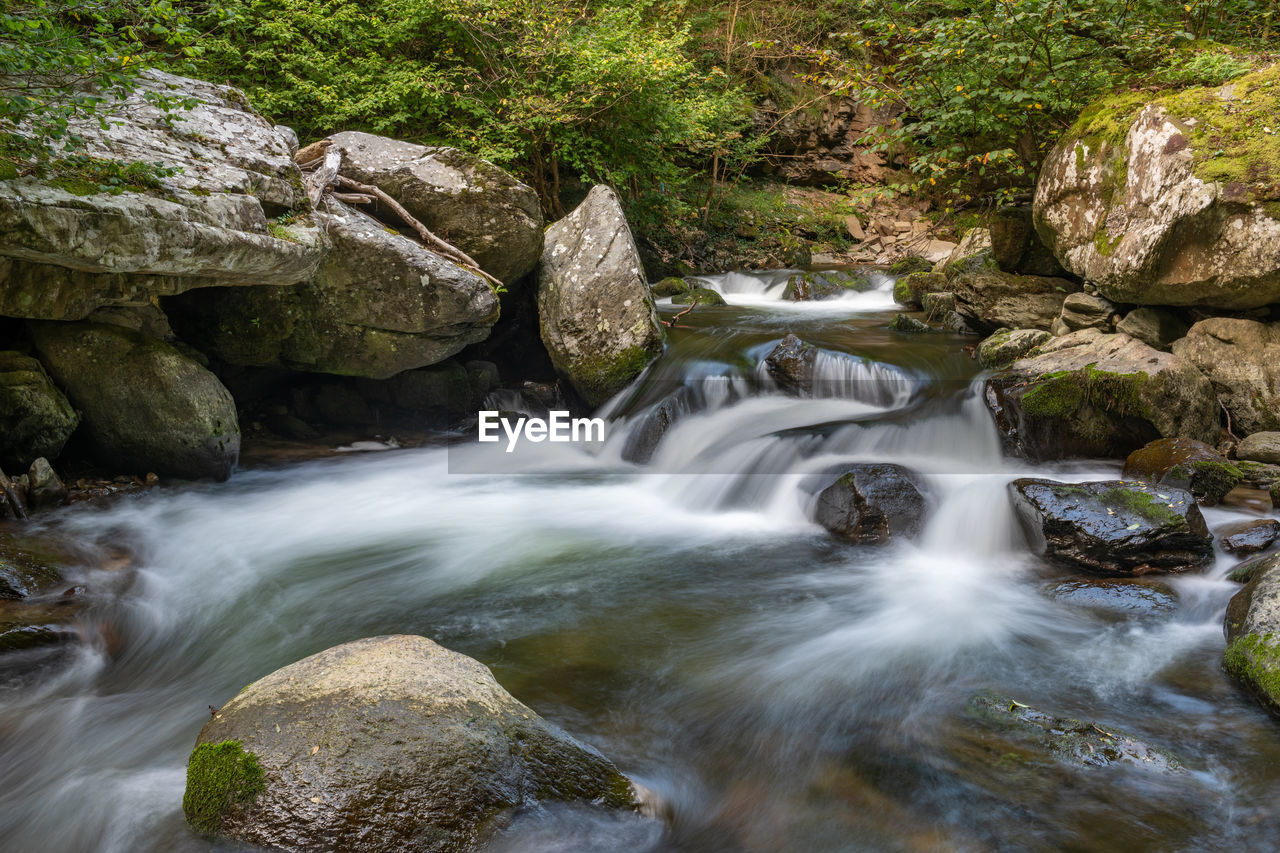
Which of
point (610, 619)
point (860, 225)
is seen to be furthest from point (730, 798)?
point (860, 225)

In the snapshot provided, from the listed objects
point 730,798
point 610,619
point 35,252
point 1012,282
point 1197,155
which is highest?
point 1197,155

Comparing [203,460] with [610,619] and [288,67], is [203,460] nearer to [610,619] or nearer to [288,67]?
[610,619]

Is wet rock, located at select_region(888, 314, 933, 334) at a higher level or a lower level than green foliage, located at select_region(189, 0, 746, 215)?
lower

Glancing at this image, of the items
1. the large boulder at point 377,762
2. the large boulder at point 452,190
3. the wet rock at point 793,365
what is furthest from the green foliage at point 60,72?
the wet rock at point 793,365

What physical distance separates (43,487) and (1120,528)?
7622mm

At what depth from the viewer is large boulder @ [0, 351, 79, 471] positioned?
5.74m

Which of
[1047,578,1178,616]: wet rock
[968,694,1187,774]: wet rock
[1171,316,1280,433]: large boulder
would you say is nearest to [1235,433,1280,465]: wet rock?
[1171,316,1280,433]: large boulder

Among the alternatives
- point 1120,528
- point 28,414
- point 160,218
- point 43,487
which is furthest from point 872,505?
point 28,414

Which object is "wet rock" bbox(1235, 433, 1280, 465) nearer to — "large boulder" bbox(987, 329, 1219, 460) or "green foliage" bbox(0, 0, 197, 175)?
"large boulder" bbox(987, 329, 1219, 460)

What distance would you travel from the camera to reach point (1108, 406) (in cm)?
674

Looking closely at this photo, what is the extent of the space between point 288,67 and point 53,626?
28.3ft

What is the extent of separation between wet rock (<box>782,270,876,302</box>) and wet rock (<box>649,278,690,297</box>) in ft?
5.86

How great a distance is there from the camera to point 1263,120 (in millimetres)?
6289

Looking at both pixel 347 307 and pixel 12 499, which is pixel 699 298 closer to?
pixel 347 307
